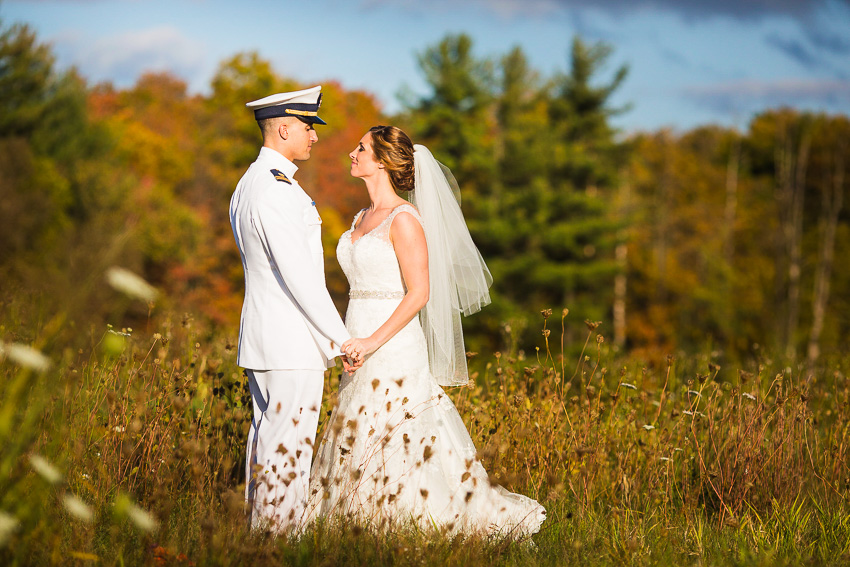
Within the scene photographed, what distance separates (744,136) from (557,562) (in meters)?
44.4

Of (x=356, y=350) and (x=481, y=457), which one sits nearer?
(x=481, y=457)

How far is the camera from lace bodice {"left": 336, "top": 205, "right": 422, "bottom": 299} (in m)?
4.07

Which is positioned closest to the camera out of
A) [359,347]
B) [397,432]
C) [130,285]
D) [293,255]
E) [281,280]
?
[130,285]

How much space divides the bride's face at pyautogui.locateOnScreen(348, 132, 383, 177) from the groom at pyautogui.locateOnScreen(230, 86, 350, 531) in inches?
23.6

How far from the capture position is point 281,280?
3617mm

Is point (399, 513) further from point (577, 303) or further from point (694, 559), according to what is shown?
point (577, 303)

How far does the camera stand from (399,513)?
3658mm

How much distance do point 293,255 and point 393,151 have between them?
106 centimetres

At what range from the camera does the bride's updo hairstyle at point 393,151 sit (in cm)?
423

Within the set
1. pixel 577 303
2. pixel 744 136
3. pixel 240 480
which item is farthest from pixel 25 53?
pixel 744 136

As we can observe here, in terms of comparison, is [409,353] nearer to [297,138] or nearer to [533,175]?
[297,138]

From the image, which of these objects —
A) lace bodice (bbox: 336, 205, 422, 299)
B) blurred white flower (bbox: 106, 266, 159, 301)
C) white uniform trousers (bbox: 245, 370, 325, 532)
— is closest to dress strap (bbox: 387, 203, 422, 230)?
lace bodice (bbox: 336, 205, 422, 299)

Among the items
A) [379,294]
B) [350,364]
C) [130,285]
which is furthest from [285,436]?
[130,285]

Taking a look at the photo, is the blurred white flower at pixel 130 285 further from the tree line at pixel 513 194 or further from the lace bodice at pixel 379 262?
the tree line at pixel 513 194
